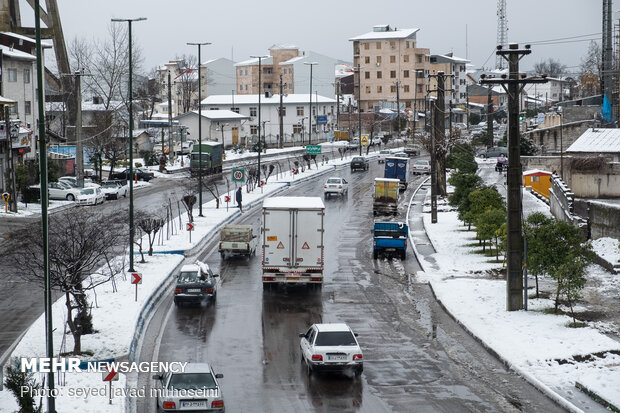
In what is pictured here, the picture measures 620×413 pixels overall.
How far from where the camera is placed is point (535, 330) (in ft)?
88.0

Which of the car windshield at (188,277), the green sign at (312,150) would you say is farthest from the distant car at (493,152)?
the car windshield at (188,277)

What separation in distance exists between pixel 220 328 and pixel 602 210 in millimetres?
→ 20746

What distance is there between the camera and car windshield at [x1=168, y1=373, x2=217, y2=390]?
1850cm

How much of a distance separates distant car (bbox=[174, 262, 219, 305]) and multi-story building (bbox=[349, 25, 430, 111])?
128 m

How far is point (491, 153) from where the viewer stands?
100562mm

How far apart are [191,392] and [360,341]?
881 centimetres

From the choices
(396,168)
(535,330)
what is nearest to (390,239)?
(535,330)

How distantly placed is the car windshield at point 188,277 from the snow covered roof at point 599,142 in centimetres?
3800

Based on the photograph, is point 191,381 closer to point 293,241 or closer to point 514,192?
point 293,241

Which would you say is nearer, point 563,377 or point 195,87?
point 563,377

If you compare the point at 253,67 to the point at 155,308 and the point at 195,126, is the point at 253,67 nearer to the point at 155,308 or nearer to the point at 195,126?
the point at 195,126

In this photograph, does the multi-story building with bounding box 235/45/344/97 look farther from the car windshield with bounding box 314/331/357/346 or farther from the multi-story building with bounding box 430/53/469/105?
the car windshield with bounding box 314/331/357/346

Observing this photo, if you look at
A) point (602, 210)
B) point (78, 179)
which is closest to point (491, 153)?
point (78, 179)

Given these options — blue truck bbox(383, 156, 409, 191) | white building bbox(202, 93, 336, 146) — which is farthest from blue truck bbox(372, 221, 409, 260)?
white building bbox(202, 93, 336, 146)
